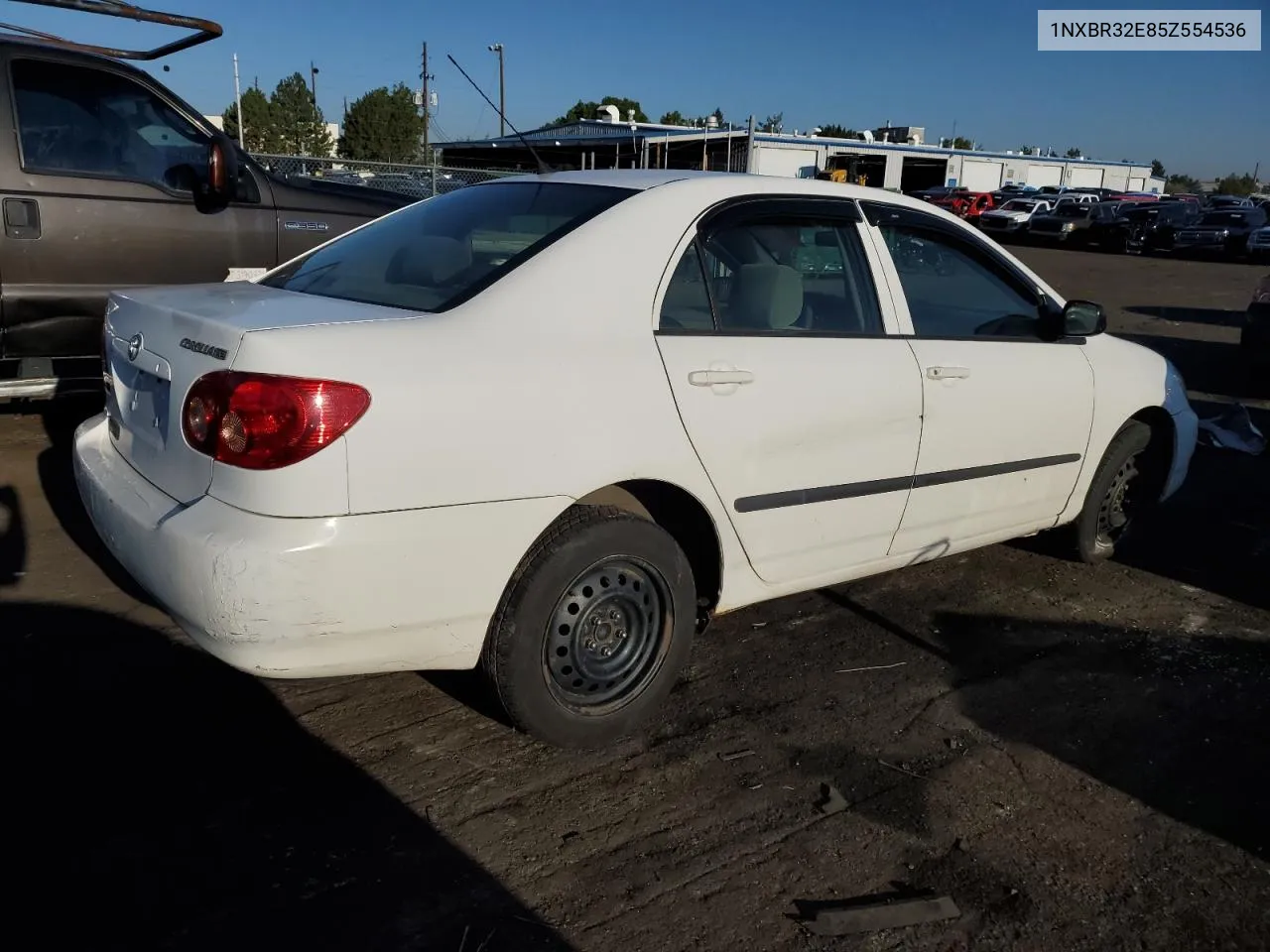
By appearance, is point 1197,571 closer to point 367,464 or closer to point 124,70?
point 367,464

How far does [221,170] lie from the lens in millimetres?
5453

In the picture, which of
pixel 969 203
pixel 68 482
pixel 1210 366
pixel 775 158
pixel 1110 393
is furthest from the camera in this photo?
pixel 775 158

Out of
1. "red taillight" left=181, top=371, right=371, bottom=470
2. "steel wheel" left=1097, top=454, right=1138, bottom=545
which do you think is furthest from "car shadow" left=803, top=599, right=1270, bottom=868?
"red taillight" left=181, top=371, right=371, bottom=470

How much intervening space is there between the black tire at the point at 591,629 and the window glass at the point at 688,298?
2.04ft

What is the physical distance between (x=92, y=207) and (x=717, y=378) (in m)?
3.94

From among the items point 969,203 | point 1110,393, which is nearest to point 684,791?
point 1110,393

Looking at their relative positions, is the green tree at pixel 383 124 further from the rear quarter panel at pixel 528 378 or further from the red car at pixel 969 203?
the rear quarter panel at pixel 528 378

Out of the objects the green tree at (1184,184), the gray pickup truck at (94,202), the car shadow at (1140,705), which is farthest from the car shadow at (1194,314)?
the green tree at (1184,184)

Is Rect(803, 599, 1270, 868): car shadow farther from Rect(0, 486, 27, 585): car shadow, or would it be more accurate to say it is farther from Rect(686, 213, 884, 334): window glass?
Rect(0, 486, 27, 585): car shadow

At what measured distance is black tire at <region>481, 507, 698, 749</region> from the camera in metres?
2.93

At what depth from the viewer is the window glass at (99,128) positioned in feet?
17.6

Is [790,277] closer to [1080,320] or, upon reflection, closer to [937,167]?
[1080,320]

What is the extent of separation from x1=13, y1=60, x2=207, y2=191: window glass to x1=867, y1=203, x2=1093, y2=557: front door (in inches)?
158

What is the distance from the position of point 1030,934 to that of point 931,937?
25 cm
